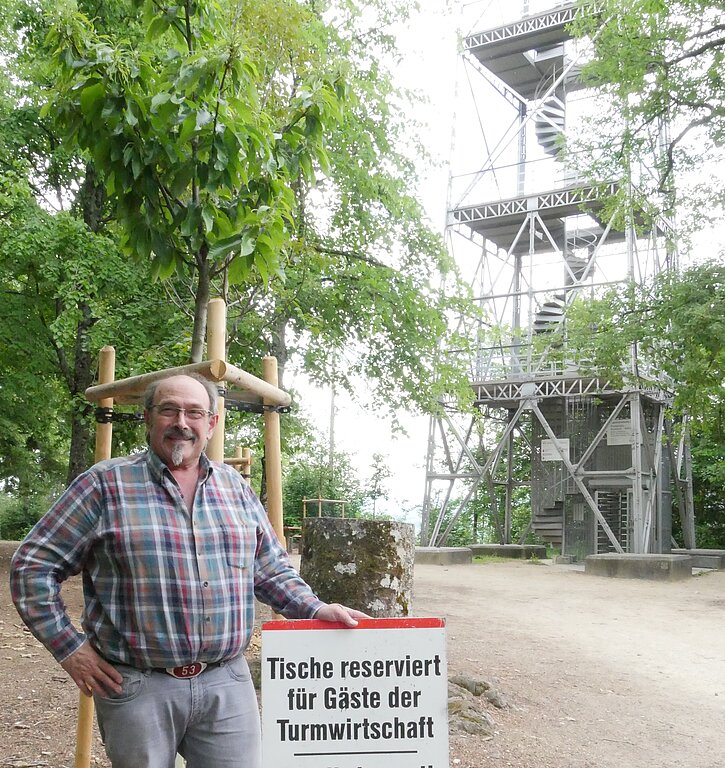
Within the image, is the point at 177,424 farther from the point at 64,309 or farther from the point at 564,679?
the point at 64,309

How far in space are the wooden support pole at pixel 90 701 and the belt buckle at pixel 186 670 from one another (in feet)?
4.82

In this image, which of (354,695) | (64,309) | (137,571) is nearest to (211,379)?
(137,571)

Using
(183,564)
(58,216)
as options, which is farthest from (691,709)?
(58,216)

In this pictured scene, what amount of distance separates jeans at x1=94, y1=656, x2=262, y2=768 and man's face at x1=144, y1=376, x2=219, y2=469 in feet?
2.12

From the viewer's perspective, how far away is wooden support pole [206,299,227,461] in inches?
147

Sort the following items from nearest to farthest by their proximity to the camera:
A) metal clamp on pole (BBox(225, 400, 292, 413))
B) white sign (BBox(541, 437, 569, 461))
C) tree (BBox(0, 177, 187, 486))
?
metal clamp on pole (BBox(225, 400, 292, 413)) < tree (BBox(0, 177, 187, 486)) < white sign (BBox(541, 437, 569, 461))

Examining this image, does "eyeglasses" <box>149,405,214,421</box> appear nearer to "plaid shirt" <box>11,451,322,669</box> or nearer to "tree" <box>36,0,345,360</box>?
"plaid shirt" <box>11,451,322,669</box>

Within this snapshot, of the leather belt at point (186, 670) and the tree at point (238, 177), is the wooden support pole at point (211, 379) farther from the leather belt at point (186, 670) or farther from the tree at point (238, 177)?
the leather belt at point (186, 670)

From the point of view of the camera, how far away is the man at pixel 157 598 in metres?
2.53

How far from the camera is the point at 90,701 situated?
3.93 meters

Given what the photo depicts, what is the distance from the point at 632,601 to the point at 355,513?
1556cm

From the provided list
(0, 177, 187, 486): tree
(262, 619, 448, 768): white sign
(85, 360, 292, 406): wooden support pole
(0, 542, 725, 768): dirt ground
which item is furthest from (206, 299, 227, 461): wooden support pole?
(0, 177, 187, 486): tree

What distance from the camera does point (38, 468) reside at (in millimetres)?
24719

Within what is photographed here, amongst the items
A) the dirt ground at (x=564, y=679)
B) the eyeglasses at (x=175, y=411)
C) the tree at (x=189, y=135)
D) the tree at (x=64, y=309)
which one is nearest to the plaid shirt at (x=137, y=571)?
the eyeglasses at (x=175, y=411)
